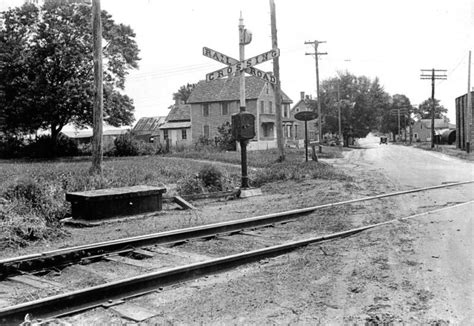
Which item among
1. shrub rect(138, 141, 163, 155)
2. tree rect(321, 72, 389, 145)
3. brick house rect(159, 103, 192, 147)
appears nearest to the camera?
shrub rect(138, 141, 163, 155)

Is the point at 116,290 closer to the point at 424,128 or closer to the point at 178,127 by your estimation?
the point at 178,127

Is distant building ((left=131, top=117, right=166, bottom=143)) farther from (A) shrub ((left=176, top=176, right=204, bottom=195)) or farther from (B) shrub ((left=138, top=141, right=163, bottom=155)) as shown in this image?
(A) shrub ((left=176, top=176, right=204, bottom=195))

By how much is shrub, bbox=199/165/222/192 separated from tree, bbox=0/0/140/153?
75.8 ft

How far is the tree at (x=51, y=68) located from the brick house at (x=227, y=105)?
18119mm

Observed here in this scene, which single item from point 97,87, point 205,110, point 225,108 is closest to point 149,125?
point 205,110

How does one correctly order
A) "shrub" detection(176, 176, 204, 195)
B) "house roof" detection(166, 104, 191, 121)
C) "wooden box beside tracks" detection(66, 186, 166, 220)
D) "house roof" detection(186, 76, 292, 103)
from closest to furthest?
"wooden box beside tracks" detection(66, 186, 166, 220)
"shrub" detection(176, 176, 204, 195)
"house roof" detection(186, 76, 292, 103)
"house roof" detection(166, 104, 191, 121)

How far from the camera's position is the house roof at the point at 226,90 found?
176ft

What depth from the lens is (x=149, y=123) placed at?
87.6 metres

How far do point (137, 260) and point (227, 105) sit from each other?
49432mm

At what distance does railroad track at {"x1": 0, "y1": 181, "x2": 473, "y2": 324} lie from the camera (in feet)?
14.4

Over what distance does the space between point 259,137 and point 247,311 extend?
48.9m

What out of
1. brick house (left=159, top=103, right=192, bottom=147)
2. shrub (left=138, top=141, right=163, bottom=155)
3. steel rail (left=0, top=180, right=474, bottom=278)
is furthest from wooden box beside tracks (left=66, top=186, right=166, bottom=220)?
brick house (left=159, top=103, right=192, bottom=147)

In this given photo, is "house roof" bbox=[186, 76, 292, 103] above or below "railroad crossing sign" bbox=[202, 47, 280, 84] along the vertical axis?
above

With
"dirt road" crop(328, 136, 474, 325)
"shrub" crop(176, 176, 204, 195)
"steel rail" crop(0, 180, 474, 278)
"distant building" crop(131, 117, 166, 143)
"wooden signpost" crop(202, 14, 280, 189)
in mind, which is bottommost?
"dirt road" crop(328, 136, 474, 325)
